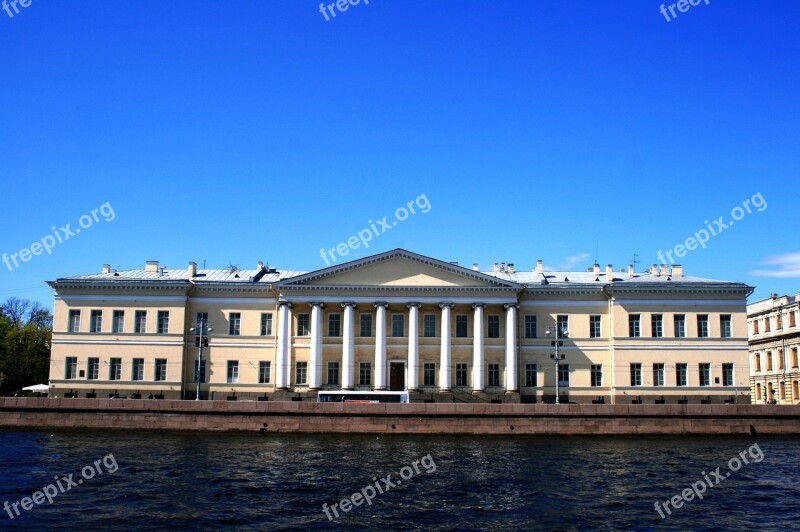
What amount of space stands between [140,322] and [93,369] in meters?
4.45

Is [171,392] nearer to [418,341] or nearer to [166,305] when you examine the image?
[166,305]

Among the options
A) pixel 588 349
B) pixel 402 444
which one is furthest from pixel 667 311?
pixel 402 444

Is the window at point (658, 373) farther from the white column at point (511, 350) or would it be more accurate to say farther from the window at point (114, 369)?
the window at point (114, 369)

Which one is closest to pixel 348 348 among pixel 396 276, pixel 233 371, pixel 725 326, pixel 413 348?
A: pixel 413 348

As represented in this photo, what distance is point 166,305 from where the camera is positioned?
5306cm

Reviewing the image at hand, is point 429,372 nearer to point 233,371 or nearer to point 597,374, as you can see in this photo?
point 597,374

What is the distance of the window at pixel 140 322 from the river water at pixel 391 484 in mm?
14535

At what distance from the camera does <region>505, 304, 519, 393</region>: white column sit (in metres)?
51.3

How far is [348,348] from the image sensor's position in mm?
51625

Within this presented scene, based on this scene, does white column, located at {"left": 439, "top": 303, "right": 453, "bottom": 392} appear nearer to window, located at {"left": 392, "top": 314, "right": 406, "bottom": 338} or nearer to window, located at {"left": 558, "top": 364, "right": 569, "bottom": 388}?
window, located at {"left": 392, "top": 314, "right": 406, "bottom": 338}

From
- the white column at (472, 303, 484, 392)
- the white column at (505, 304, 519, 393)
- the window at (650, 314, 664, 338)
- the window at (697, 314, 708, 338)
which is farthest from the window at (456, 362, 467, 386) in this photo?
the window at (697, 314, 708, 338)

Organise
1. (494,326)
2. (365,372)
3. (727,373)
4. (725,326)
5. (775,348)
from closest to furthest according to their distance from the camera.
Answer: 1. (727,373)
2. (725,326)
3. (365,372)
4. (494,326)
5. (775,348)

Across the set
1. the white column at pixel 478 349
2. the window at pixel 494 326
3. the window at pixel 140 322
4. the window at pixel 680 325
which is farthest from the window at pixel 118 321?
the window at pixel 680 325

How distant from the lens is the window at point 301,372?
174 ft
